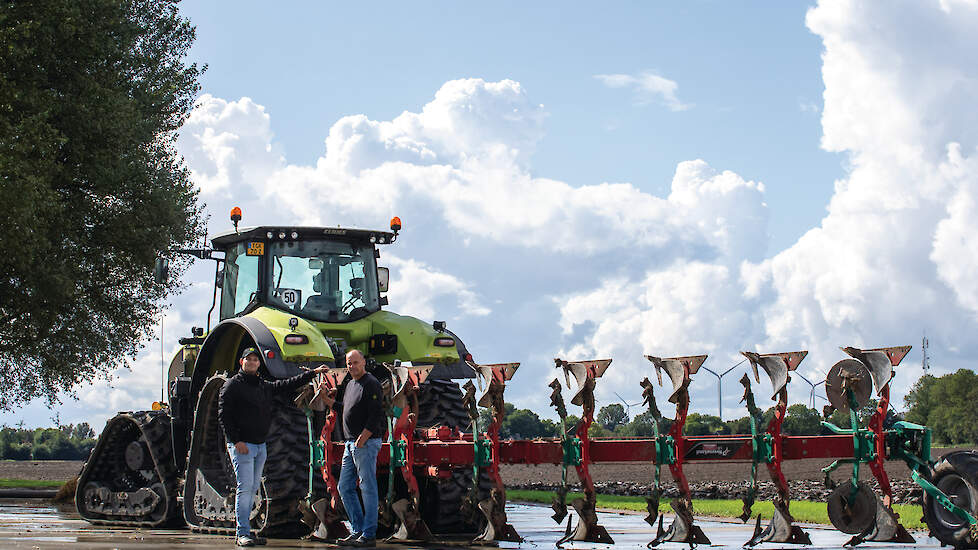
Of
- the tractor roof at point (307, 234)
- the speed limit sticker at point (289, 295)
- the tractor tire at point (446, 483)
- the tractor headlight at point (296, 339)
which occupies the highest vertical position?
the tractor roof at point (307, 234)

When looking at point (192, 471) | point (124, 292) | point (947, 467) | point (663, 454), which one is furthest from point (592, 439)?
point (124, 292)

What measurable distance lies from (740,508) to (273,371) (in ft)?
26.1

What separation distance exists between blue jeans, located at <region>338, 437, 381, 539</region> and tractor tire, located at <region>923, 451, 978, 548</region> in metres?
4.77

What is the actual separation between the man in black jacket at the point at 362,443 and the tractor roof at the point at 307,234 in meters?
2.86

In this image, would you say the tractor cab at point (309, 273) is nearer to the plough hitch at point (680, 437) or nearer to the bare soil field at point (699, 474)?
the plough hitch at point (680, 437)

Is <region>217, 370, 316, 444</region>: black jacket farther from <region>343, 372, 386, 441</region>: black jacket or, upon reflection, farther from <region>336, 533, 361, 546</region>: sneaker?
<region>336, 533, 361, 546</region>: sneaker

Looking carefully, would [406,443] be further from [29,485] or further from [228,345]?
[29,485]

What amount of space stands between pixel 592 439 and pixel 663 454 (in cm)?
67

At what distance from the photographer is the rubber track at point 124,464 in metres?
13.4

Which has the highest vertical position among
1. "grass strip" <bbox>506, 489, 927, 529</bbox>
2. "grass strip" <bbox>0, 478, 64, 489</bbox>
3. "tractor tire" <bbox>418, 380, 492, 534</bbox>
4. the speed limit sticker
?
the speed limit sticker

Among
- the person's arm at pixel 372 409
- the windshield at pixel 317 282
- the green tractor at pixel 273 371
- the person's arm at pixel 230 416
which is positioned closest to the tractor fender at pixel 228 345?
the green tractor at pixel 273 371

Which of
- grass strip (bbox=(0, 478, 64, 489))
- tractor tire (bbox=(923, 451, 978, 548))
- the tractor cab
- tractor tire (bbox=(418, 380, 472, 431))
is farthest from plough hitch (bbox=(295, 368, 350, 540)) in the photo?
grass strip (bbox=(0, 478, 64, 489))

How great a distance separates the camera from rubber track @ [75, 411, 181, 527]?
13.4 m

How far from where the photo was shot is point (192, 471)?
12.6 m
